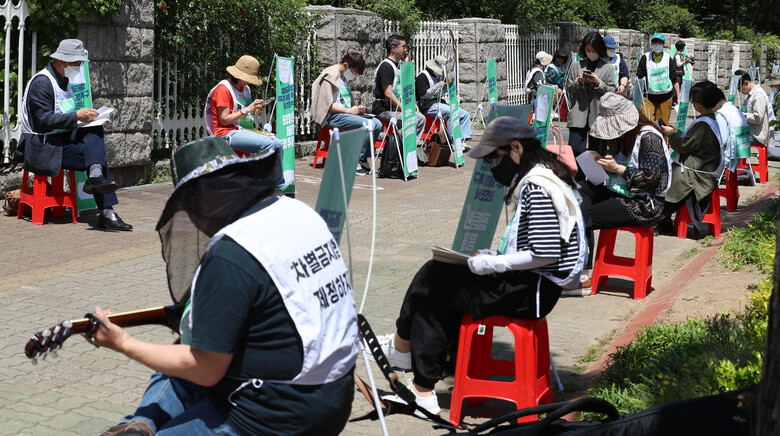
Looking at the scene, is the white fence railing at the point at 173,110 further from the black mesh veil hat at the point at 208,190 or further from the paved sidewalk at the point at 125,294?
the black mesh veil hat at the point at 208,190

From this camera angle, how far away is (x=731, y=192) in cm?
1096

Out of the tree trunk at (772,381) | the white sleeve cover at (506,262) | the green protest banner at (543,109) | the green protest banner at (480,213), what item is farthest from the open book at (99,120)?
the tree trunk at (772,381)

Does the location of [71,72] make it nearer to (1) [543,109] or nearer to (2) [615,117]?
(1) [543,109]

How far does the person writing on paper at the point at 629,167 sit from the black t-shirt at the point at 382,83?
233 inches

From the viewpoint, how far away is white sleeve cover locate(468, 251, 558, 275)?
4445 mm

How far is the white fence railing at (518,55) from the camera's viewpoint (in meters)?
21.0

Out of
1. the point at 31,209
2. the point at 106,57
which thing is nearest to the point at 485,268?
the point at 31,209

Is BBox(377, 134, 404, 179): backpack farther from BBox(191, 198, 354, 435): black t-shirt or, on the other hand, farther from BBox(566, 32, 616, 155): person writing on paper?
BBox(191, 198, 354, 435): black t-shirt

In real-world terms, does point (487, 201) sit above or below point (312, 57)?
below

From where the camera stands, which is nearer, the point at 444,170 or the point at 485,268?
the point at 485,268

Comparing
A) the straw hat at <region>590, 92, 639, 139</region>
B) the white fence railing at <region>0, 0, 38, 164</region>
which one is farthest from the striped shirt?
the white fence railing at <region>0, 0, 38, 164</region>

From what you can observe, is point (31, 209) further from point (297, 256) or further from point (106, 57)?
point (297, 256)

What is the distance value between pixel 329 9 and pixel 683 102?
5.69 metres

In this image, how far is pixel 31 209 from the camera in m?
9.04
